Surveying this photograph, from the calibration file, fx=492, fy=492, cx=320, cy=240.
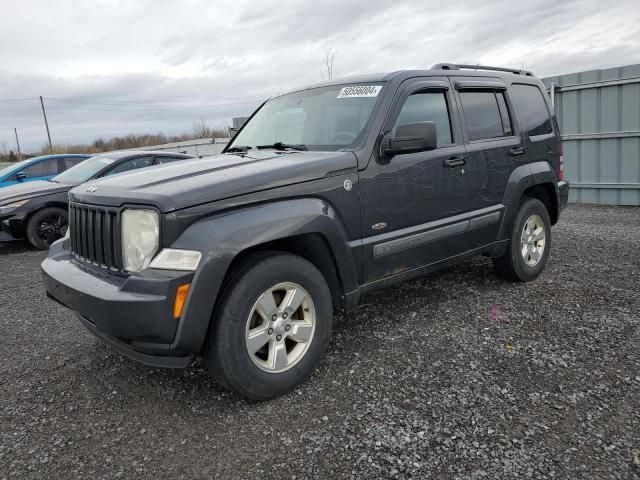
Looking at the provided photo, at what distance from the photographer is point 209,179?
9.10ft

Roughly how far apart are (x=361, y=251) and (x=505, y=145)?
6.52 ft

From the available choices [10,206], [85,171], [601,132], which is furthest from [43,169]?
[601,132]

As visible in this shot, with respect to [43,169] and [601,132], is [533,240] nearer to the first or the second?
[601,132]

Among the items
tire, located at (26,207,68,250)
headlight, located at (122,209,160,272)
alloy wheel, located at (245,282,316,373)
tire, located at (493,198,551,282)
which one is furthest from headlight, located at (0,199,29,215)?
tire, located at (493,198,551,282)

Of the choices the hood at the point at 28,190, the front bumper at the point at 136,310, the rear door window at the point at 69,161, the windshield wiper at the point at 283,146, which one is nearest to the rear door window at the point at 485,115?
the windshield wiper at the point at 283,146

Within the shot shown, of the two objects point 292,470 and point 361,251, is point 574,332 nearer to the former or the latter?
point 361,251

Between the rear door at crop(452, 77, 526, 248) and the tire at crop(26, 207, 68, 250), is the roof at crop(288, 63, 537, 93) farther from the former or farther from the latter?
the tire at crop(26, 207, 68, 250)

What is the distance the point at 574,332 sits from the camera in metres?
3.66

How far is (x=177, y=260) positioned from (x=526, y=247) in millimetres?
3605

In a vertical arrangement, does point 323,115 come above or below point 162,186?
above

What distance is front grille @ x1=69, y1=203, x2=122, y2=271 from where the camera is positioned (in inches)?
108

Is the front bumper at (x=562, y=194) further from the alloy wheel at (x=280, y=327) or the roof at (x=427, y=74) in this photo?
the alloy wheel at (x=280, y=327)

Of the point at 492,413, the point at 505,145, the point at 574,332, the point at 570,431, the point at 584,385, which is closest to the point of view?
the point at 570,431

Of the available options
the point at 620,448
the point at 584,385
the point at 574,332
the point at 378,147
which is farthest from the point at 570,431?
the point at 378,147
